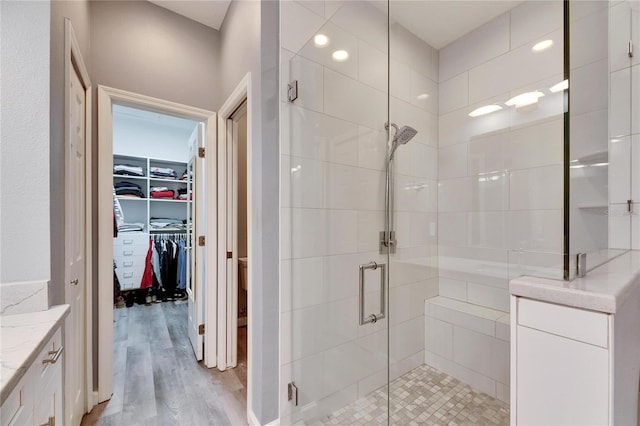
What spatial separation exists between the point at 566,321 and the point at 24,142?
72.3 inches

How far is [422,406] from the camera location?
148 centimetres

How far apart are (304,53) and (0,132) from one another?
1.40m

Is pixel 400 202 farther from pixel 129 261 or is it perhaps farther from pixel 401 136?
pixel 129 261

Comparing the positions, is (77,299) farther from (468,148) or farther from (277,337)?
(468,148)

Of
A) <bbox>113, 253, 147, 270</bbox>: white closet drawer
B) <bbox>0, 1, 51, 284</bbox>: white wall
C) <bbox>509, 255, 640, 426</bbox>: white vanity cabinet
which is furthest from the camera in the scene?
<bbox>113, 253, 147, 270</bbox>: white closet drawer

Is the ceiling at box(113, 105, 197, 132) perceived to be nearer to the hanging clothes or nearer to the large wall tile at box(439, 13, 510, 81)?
the hanging clothes

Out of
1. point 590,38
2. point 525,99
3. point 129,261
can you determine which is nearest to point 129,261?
point 129,261

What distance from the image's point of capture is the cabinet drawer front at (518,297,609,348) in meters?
0.56

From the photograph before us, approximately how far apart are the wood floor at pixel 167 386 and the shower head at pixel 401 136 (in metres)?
1.95

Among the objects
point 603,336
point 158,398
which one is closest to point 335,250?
point 603,336

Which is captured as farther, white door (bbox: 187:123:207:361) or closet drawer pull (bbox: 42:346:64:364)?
white door (bbox: 187:123:207:361)

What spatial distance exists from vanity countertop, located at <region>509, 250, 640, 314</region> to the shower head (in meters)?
1.08


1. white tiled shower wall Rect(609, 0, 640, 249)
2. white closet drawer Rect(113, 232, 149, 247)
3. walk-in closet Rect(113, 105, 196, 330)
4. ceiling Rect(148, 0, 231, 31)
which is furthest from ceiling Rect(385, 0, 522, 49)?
white closet drawer Rect(113, 232, 149, 247)

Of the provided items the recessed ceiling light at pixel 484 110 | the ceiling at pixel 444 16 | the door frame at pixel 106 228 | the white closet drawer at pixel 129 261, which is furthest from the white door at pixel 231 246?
the white closet drawer at pixel 129 261
